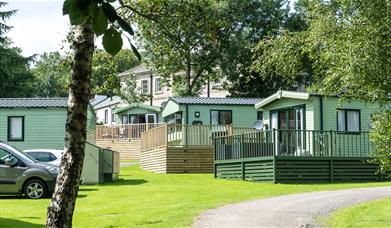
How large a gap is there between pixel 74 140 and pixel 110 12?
2.68 m

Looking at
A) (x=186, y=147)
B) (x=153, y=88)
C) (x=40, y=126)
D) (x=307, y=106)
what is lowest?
(x=186, y=147)

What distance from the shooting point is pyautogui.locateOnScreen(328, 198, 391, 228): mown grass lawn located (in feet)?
39.9

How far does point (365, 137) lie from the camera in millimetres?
27234

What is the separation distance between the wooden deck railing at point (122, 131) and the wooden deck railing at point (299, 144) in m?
17.5

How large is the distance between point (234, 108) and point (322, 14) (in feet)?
63.2

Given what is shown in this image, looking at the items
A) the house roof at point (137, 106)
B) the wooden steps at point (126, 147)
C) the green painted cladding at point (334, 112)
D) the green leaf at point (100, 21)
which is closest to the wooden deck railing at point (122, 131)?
the wooden steps at point (126, 147)

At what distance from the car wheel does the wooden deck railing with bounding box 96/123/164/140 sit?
24.4 metres

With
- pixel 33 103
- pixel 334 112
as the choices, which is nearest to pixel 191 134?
pixel 334 112

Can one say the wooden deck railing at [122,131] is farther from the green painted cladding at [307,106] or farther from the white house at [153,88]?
the green painted cladding at [307,106]

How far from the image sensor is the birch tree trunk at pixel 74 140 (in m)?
5.59

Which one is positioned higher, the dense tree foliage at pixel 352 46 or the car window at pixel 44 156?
the dense tree foliage at pixel 352 46

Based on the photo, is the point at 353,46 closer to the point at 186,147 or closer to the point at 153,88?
the point at 186,147

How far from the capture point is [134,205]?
626 inches

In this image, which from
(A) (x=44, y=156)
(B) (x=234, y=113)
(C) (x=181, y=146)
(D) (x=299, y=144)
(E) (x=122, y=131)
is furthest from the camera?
(E) (x=122, y=131)
